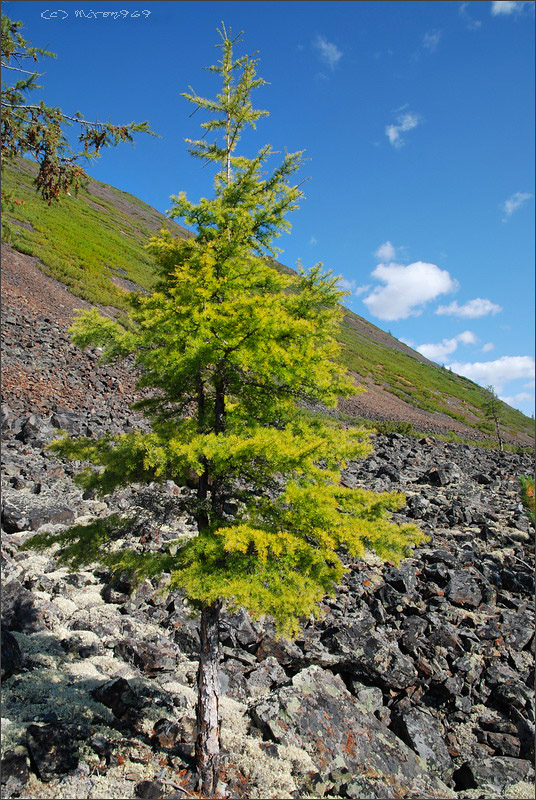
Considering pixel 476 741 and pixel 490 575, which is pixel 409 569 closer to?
pixel 490 575

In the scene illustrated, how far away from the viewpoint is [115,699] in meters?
7.23

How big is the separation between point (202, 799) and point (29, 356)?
20.5 meters

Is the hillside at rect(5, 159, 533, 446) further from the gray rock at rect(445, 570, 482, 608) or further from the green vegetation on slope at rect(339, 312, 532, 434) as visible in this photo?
the gray rock at rect(445, 570, 482, 608)

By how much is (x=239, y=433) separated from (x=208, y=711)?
3.92m

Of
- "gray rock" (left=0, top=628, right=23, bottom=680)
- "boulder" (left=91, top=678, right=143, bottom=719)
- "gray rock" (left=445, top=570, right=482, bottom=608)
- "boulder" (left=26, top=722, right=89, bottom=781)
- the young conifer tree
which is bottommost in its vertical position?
"gray rock" (left=0, top=628, right=23, bottom=680)

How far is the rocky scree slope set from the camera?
20.3 feet

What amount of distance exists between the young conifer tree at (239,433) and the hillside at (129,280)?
10228 millimetres

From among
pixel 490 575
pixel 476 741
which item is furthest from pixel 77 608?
pixel 490 575

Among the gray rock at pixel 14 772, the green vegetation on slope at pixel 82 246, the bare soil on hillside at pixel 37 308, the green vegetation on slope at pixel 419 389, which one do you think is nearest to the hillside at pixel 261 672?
the gray rock at pixel 14 772

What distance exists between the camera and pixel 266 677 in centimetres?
880

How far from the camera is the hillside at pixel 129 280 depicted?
33.6 metres

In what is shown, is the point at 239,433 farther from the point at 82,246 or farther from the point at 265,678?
the point at 82,246

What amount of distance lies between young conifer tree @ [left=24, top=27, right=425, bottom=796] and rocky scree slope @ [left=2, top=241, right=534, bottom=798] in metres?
0.86

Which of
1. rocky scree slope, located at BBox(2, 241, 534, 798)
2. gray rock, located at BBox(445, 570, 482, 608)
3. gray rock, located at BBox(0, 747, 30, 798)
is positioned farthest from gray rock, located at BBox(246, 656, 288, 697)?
gray rock, located at BBox(445, 570, 482, 608)
